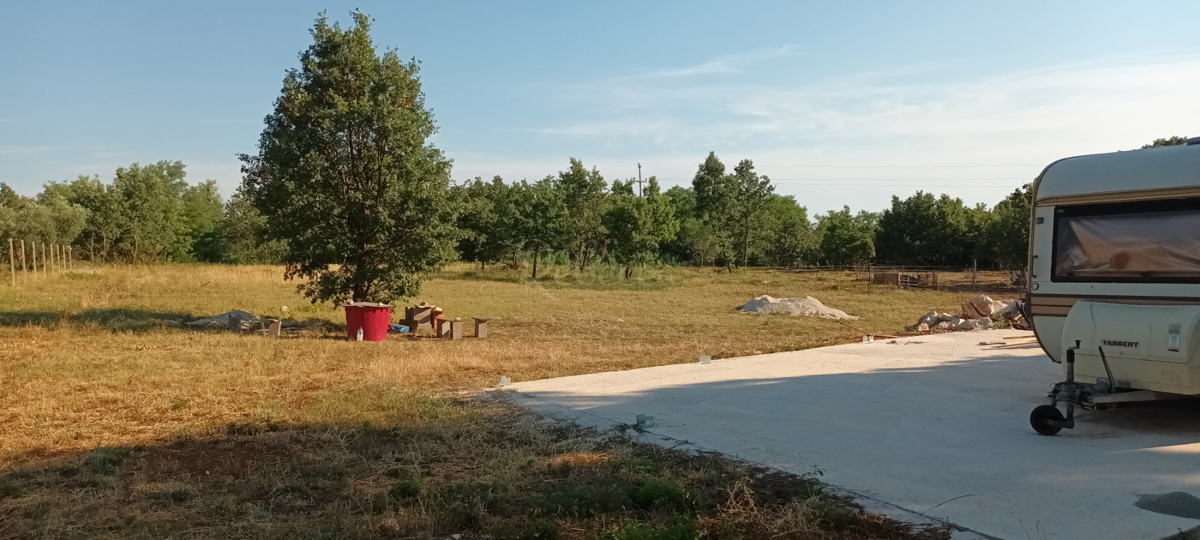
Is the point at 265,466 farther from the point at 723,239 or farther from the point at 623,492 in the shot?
the point at 723,239

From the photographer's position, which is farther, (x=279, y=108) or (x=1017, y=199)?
(x=1017, y=199)

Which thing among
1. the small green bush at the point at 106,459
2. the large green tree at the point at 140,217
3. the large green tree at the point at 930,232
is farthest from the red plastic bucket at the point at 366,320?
the large green tree at the point at 930,232

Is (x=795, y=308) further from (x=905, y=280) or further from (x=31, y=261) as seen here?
(x=31, y=261)

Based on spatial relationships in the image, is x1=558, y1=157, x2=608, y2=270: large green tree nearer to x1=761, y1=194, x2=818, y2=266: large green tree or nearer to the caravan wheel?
x1=761, y1=194, x2=818, y2=266: large green tree

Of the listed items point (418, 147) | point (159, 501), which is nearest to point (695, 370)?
point (159, 501)

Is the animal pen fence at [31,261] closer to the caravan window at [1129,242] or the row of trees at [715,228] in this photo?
the row of trees at [715,228]

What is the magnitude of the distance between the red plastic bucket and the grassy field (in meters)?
0.58

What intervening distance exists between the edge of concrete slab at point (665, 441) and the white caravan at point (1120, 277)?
238cm

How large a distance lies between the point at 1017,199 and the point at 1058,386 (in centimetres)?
4335

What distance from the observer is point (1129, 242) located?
6.65 meters

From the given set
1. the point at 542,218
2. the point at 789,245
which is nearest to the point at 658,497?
the point at 542,218

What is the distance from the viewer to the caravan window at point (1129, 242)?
6309 millimetres

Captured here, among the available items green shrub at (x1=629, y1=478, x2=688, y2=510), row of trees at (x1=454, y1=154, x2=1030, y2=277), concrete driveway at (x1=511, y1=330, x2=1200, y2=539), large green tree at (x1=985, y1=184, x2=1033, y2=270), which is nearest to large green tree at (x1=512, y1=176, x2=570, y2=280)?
row of trees at (x1=454, y1=154, x2=1030, y2=277)

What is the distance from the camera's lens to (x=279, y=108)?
52.2 feet
